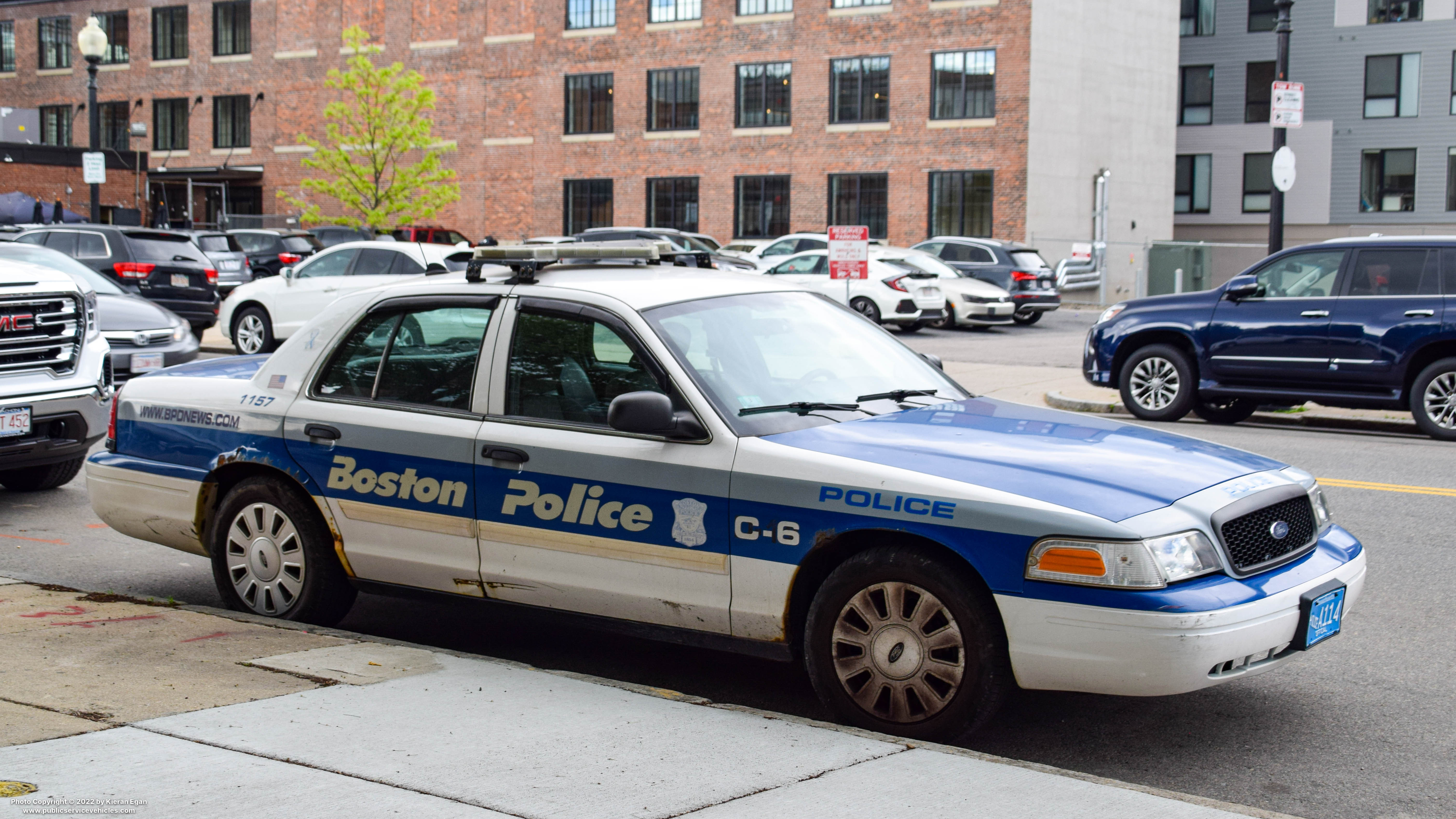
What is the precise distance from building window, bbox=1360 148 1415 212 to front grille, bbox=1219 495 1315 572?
163 ft

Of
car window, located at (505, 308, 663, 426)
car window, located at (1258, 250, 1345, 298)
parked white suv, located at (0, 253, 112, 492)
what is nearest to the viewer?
car window, located at (505, 308, 663, 426)

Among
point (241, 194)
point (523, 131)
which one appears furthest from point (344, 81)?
point (241, 194)

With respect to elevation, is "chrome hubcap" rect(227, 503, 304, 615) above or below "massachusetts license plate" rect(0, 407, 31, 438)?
below

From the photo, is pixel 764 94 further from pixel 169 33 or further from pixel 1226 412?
pixel 1226 412

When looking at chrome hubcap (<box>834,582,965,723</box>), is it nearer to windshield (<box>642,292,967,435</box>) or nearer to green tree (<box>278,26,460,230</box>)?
windshield (<box>642,292,967,435</box>)

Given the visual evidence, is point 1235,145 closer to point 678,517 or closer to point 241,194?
point 241,194

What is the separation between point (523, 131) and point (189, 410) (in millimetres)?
44950

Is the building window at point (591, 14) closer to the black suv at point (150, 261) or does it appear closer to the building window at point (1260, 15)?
the building window at point (1260, 15)

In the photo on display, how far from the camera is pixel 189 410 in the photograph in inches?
255

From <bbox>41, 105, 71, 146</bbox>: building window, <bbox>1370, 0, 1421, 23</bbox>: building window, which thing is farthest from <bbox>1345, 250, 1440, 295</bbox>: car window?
<bbox>41, 105, 71, 146</bbox>: building window

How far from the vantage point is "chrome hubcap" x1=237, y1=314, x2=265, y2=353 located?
70.5 ft

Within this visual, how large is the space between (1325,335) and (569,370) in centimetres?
976

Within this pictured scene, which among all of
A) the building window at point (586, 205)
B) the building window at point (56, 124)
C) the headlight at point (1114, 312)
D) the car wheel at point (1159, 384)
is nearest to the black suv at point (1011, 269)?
the headlight at point (1114, 312)

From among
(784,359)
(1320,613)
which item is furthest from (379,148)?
(1320,613)
